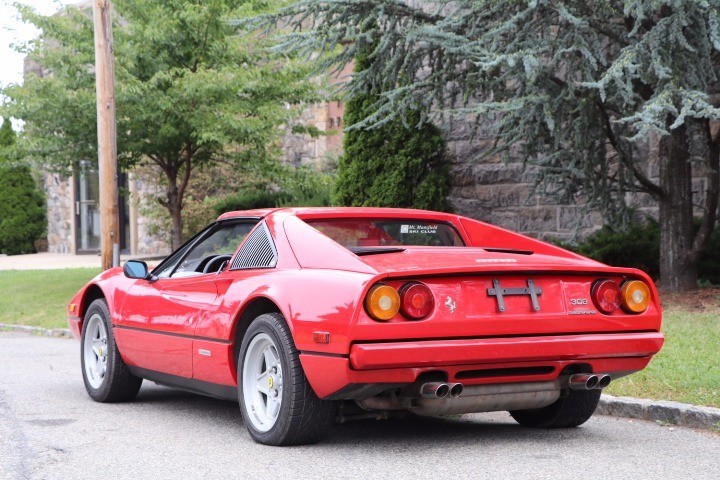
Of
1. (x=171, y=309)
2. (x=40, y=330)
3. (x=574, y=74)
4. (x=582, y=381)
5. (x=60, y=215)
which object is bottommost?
(x=40, y=330)

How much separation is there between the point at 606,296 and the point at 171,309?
2.84 meters

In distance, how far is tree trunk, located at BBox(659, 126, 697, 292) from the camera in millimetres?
13609

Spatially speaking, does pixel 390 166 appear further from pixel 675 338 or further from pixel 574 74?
pixel 675 338

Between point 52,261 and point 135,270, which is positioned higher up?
point 135,270

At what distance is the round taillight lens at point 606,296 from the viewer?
6.07 meters

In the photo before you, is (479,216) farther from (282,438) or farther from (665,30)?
(282,438)

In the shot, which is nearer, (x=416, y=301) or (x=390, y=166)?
(x=416, y=301)

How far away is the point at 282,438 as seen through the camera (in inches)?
236

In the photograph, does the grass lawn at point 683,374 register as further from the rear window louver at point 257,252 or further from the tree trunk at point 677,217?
the tree trunk at point 677,217

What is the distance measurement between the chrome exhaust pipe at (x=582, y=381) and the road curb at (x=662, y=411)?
1143mm

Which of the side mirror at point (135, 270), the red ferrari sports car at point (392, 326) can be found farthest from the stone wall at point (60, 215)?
the red ferrari sports car at point (392, 326)

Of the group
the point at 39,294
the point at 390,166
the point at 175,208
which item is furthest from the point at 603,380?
the point at 39,294

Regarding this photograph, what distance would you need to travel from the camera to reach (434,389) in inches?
220

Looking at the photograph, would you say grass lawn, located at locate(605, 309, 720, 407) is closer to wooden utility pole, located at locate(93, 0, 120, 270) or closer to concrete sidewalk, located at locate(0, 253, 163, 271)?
wooden utility pole, located at locate(93, 0, 120, 270)
